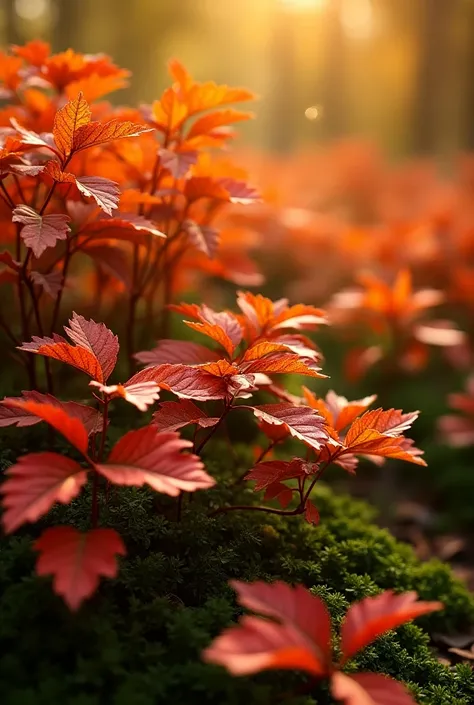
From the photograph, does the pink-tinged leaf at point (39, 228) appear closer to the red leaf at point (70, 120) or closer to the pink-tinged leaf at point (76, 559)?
the red leaf at point (70, 120)

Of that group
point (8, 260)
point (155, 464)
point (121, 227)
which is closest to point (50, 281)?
point (8, 260)

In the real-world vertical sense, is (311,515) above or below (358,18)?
below

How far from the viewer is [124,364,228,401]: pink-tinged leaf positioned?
150 cm

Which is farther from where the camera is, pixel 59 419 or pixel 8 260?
pixel 8 260

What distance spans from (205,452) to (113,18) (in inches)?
684

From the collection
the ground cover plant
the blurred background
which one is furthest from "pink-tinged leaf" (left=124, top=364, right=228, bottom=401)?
the blurred background

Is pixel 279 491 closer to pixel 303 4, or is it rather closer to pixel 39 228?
pixel 39 228

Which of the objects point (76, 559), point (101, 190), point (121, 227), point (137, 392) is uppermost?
point (101, 190)

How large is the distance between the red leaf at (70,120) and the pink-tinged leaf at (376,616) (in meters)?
1.18

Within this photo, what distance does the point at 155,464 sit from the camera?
4.29 ft

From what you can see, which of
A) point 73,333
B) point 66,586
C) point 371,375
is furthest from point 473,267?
point 66,586

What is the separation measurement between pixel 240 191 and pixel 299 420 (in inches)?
32.2

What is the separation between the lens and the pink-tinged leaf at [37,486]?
1148mm

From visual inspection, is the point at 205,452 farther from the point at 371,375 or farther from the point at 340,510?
the point at 371,375
